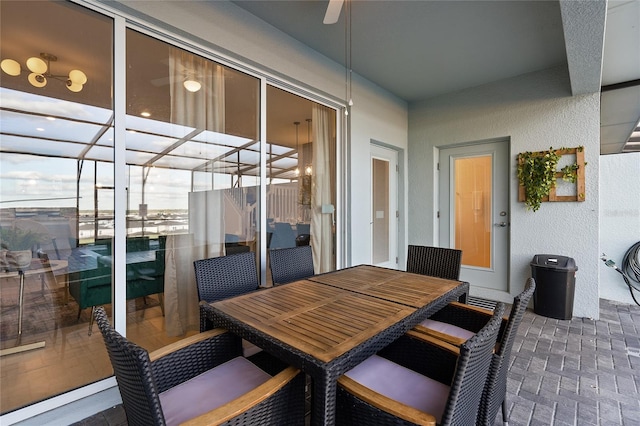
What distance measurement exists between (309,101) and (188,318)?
8.93 ft

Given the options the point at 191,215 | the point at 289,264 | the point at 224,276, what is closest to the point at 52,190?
the point at 191,215

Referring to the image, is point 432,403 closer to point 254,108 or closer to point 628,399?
point 628,399

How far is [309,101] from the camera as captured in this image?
3531mm

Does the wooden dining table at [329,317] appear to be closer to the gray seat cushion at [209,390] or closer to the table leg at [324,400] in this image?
the table leg at [324,400]

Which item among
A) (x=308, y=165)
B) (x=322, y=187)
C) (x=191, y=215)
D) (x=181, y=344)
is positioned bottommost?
(x=181, y=344)

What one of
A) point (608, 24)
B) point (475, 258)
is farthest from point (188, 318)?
point (608, 24)

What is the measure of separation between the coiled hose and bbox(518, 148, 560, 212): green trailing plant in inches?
55.3

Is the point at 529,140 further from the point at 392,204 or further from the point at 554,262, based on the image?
the point at 392,204

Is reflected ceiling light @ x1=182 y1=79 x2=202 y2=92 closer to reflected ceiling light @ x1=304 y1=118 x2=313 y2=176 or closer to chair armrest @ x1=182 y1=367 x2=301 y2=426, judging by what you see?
reflected ceiling light @ x1=304 y1=118 x2=313 y2=176

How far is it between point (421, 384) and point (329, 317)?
0.50 metres

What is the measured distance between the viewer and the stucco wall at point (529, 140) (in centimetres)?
337

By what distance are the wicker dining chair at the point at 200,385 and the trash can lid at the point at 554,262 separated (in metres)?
3.55

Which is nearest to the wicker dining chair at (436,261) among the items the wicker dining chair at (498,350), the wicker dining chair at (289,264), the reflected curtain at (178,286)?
the wicker dining chair at (498,350)

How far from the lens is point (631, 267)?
3.92 meters
